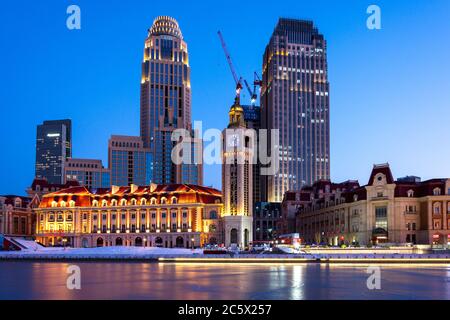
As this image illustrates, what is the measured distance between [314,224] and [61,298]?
476 feet

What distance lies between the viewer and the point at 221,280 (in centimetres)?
5934

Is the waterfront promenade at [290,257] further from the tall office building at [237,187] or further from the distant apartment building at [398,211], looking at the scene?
the tall office building at [237,187]

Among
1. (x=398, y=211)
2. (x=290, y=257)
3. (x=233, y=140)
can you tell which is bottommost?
(x=290, y=257)

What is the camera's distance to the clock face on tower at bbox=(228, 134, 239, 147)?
186m

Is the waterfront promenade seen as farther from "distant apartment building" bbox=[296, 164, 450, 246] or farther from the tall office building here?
the tall office building

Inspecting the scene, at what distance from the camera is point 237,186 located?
600ft

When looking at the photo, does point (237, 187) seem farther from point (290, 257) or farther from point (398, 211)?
point (290, 257)

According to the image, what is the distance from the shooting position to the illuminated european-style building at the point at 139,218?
608 feet

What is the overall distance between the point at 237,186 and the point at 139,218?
33816mm

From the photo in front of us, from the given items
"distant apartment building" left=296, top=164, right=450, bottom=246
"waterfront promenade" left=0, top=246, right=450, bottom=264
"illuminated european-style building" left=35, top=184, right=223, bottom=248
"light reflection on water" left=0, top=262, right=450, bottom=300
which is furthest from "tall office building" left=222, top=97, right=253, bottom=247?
"light reflection on water" left=0, top=262, right=450, bottom=300

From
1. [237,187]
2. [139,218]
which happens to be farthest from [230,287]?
[139,218]

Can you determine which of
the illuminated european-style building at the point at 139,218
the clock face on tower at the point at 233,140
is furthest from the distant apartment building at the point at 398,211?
the illuminated european-style building at the point at 139,218

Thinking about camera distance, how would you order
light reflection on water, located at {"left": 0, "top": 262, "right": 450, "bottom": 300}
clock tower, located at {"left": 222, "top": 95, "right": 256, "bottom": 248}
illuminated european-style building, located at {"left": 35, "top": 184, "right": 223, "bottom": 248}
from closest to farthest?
light reflection on water, located at {"left": 0, "top": 262, "right": 450, "bottom": 300}
clock tower, located at {"left": 222, "top": 95, "right": 256, "bottom": 248}
illuminated european-style building, located at {"left": 35, "top": 184, "right": 223, "bottom": 248}
